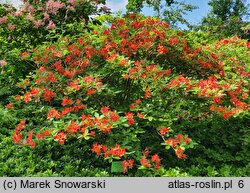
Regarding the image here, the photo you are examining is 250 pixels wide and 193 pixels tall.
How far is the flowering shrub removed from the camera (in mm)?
4109

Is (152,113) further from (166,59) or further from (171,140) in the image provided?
(166,59)

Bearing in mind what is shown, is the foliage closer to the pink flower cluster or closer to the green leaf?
the pink flower cluster

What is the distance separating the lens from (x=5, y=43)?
7.11m

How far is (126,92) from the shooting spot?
16.7 feet

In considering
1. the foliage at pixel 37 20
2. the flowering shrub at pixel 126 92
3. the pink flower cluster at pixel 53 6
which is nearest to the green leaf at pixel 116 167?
the flowering shrub at pixel 126 92

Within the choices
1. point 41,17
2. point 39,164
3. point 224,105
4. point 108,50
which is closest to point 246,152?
point 224,105

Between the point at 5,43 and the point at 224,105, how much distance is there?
4271 mm

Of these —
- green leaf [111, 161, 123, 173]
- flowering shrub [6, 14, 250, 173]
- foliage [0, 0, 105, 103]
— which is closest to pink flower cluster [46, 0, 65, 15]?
foliage [0, 0, 105, 103]

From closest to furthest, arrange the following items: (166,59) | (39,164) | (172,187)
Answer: (172,187)
(39,164)
(166,59)

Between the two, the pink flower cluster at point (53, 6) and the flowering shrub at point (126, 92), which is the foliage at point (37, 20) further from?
the flowering shrub at point (126, 92)

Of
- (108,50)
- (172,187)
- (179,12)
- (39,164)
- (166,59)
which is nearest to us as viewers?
(172,187)

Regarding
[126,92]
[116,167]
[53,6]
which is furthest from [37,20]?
[116,167]

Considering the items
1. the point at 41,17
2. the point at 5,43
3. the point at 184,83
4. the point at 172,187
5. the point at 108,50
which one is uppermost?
the point at 41,17

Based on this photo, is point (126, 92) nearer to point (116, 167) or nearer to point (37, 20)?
point (116, 167)
